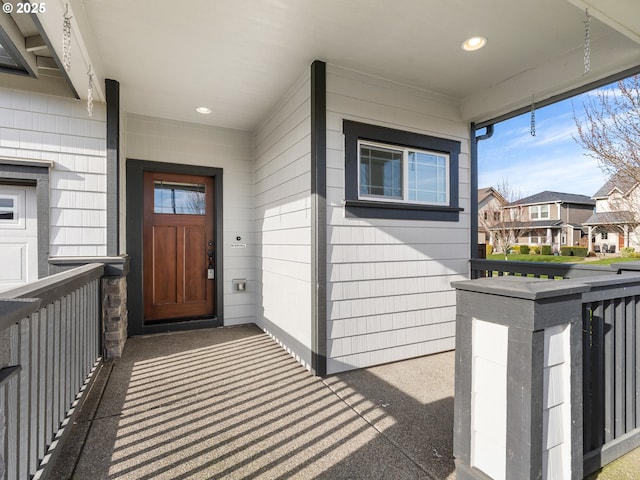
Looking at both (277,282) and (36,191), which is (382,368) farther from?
(36,191)

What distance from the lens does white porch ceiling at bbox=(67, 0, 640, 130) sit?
87.6 inches

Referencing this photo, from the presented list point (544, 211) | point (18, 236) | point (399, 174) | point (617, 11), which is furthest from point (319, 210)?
point (544, 211)

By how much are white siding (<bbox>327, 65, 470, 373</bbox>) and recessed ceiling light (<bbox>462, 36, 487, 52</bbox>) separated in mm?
730

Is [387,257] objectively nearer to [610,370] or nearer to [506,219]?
[610,370]

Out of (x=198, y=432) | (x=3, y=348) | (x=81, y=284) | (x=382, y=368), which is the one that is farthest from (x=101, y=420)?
(x=382, y=368)

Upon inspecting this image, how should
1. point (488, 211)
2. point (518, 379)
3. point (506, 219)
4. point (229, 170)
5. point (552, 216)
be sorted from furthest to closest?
point (488, 211) < point (506, 219) < point (552, 216) < point (229, 170) < point (518, 379)

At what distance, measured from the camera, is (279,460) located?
175 centimetres

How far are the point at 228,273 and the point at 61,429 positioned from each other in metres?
2.73

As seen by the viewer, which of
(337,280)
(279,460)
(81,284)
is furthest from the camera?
(337,280)

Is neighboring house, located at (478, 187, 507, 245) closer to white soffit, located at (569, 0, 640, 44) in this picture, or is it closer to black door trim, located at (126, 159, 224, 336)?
white soffit, located at (569, 0, 640, 44)

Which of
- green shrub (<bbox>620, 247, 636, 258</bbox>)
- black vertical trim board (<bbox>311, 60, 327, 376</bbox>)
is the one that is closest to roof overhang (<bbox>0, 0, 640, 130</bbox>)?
black vertical trim board (<bbox>311, 60, 327, 376</bbox>)

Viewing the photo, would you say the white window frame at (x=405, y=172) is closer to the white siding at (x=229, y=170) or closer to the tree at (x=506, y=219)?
the white siding at (x=229, y=170)

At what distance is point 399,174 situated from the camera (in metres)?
3.38

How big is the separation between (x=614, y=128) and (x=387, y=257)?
3.51m
